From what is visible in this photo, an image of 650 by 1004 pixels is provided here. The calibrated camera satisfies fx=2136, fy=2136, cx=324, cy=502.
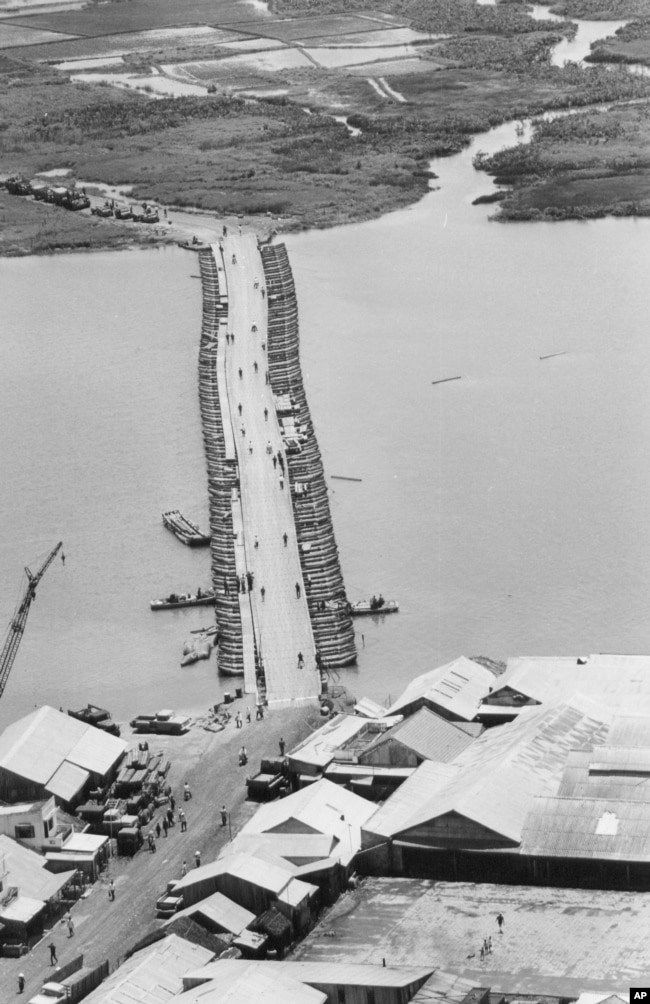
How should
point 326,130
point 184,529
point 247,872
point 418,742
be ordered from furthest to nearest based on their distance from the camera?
1. point 326,130
2. point 184,529
3. point 418,742
4. point 247,872

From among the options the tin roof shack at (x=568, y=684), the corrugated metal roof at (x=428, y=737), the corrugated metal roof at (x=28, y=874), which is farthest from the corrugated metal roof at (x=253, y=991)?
the tin roof shack at (x=568, y=684)

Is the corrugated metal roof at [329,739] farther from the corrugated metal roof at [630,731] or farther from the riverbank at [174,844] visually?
the corrugated metal roof at [630,731]

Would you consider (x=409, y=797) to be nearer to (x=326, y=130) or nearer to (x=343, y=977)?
(x=343, y=977)

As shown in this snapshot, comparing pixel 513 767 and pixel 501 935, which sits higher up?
pixel 513 767

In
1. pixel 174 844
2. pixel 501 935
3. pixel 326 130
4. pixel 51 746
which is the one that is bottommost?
pixel 174 844

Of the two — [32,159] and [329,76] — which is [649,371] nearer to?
[32,159]

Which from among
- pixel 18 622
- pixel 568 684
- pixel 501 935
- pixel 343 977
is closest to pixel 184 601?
pixel 18 622
